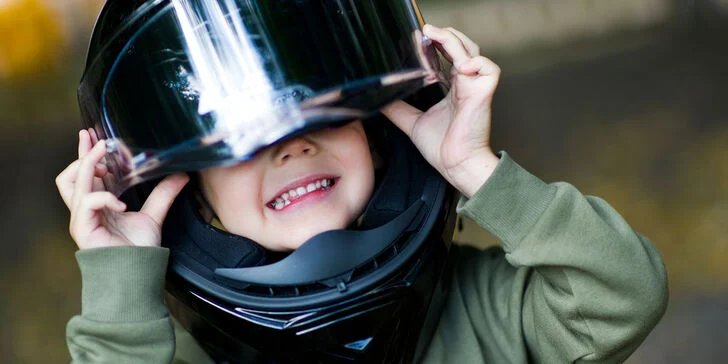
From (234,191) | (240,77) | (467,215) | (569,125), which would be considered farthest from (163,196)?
(569,125)

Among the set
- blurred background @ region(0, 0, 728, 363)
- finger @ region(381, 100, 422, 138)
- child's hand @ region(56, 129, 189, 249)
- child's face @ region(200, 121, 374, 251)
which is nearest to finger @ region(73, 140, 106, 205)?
child's hand @ region(56, 129, 189, 249)

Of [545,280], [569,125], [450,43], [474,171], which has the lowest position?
[569,125]

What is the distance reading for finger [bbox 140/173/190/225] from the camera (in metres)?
1.02

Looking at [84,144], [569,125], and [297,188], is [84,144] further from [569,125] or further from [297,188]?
[569,125]

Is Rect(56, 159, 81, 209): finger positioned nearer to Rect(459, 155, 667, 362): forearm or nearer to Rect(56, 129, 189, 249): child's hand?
Rect(56, 129, 189, 249): child's hand

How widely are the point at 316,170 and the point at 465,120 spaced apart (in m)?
0.17

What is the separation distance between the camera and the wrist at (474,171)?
0.94 meters

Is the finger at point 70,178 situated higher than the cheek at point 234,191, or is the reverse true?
the finger at point 70,178

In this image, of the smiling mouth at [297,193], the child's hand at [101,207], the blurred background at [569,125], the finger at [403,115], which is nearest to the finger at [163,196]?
the child's hand at [101,207]

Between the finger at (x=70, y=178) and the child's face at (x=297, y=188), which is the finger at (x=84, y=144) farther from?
the child's face at (x=297, y=188)

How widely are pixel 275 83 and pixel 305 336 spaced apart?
25cm

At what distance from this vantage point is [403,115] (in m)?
1.05

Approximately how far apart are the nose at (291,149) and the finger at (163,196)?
0.12m

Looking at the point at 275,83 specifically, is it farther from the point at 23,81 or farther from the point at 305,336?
the point at 23,81
